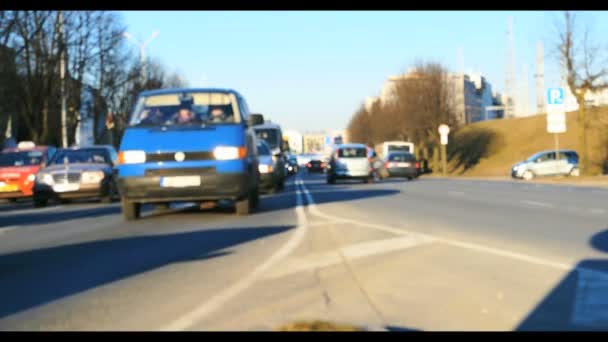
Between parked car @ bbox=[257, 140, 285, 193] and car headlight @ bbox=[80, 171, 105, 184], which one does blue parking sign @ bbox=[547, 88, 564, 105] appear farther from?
car headlight @ bbox=[80, 171, 105, 184]

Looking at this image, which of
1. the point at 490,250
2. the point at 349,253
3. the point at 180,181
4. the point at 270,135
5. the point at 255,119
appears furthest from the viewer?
the point at 270,135

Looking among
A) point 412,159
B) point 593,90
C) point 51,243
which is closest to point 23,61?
point 412,159

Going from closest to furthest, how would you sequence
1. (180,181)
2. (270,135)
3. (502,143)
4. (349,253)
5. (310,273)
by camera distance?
1. (310,273)
2. (349,253)
3. (180,181)
4. (270,135)
5. (502,143)

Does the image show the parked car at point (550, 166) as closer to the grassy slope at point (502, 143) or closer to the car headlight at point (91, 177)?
the grassy slope at point (502, 143)

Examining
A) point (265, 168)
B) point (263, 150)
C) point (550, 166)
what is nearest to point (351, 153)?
point (263, 150)

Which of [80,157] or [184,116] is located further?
[80,157]

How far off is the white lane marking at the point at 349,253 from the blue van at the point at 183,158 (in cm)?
423

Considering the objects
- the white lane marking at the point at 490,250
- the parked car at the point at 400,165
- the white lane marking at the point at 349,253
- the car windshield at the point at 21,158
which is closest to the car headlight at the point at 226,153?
the white lane marking at the point at 490,250

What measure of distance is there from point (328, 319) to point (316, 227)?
23.2 ft

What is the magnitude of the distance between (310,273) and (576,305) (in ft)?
8.33

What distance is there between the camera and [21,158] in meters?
27.0

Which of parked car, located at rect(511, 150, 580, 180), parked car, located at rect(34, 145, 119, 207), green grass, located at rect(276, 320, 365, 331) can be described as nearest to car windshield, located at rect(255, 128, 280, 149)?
parked car, located at rect(511, 150, 580, 180)

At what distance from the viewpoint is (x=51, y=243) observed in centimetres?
1155

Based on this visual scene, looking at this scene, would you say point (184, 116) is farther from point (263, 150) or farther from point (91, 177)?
point (263, 150)
